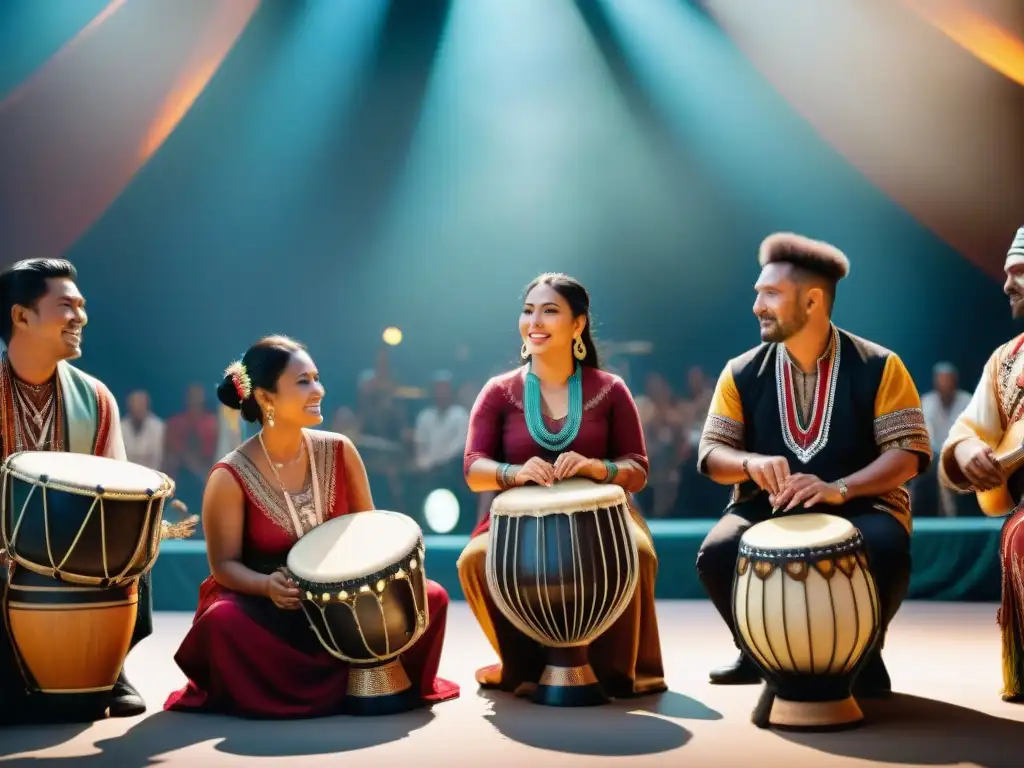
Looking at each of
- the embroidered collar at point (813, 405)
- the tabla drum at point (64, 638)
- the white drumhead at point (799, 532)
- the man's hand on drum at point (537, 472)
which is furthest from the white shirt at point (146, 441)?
the white drumhead at point (799, 532)

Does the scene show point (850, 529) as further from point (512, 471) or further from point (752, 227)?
point (752, 227)

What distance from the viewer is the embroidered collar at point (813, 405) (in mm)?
3713

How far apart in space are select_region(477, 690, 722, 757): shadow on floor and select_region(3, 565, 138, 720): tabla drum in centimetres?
→ 113

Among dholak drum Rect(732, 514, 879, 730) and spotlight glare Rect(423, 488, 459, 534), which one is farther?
spotlight glare Rect(423, 488, 459, 534)

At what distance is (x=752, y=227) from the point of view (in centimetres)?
941

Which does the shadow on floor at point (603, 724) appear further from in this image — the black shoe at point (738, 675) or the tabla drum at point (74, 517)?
the tabla drum at point (74, 517)

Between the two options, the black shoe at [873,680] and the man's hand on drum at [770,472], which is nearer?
the man's hand on drum at [770,472]

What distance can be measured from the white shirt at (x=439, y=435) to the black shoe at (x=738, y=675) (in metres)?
4.64

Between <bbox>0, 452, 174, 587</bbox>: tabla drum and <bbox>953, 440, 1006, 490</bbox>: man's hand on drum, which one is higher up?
<bbox>953, 440, 1006, 490</bbox>: man's hand on drum

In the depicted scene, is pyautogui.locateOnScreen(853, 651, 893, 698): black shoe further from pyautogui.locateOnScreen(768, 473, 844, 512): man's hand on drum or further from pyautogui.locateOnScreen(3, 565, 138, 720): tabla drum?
pyautogui.locateOnScreen(3, 565, 138, 720): tabla drum

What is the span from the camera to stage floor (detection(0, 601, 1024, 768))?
9.59ft

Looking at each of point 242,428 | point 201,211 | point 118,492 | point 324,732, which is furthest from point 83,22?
point 324,732

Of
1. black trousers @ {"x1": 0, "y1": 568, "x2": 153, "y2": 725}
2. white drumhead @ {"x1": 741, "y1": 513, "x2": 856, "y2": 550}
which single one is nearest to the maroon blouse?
white drumhead @ {"x1": 741, "y1": 513, "x2": 856, "y2": 550}

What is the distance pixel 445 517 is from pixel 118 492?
5294 millimetres
